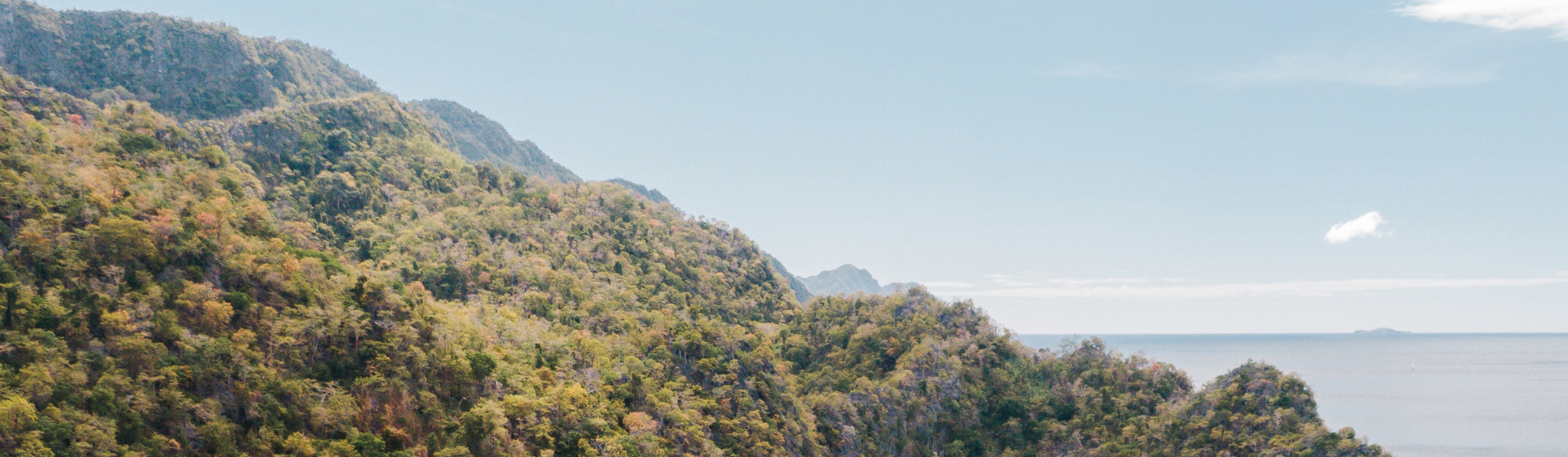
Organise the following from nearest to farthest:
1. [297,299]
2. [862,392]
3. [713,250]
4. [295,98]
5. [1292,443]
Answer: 1. [297,299]
2. [1292,443]
3. [862,392]
4. [713,250]
5. [295,98]

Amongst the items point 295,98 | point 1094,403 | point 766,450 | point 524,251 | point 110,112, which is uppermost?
point 295,98

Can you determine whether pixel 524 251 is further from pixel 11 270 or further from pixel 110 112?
pixel 11 270

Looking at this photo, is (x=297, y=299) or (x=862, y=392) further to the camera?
(x=862, y=392)

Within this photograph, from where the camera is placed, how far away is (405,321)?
155ft

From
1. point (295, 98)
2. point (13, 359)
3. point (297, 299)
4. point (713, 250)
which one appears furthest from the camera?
point (295, 98)

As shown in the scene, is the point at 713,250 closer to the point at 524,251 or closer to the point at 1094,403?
the point at 524,251

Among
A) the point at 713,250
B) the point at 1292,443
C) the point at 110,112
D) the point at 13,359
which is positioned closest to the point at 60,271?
the point at 13,359

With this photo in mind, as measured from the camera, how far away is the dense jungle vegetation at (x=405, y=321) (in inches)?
1496

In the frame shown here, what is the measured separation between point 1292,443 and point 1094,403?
1837 centimetres

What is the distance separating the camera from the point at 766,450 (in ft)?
199

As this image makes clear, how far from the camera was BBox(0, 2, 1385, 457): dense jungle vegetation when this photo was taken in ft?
125

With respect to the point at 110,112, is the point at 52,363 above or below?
below

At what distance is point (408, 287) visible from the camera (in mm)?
53531

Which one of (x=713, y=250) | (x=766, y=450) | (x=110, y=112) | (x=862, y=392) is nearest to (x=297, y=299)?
(x=110, y=112)
